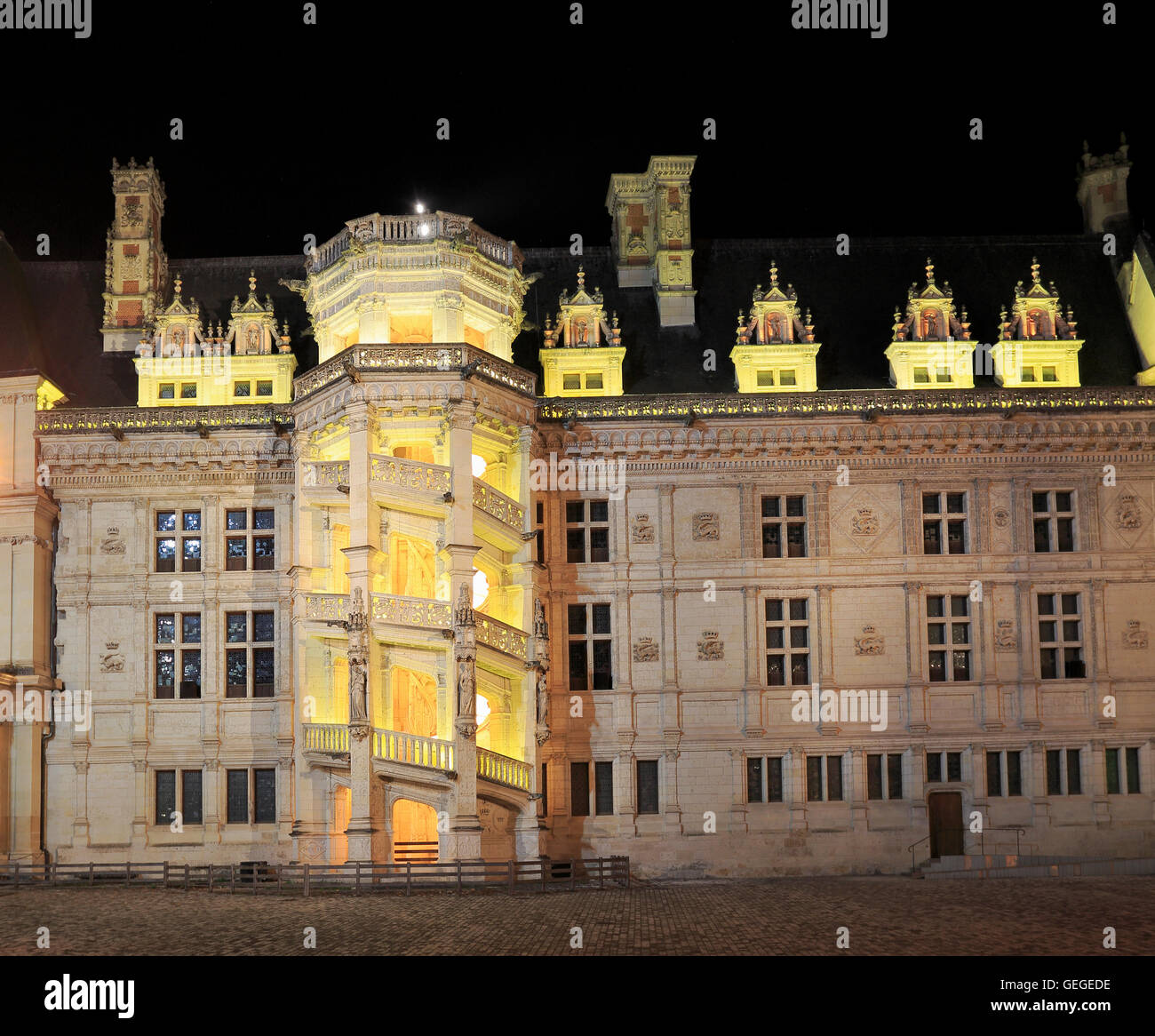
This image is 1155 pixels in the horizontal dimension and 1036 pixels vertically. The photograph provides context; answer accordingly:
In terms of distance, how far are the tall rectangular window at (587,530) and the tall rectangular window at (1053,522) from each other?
1165 centimetres

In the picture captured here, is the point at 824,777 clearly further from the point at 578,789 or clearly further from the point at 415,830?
the point at 415,830

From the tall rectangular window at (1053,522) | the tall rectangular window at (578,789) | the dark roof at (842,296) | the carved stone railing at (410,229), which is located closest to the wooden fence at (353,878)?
the tall rectangular window at (578,789)

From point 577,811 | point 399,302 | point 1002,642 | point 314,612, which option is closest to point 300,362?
point 399,302

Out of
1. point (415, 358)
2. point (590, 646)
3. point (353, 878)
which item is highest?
point (415, 358)

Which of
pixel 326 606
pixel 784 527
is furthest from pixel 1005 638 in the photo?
pixel 326 606

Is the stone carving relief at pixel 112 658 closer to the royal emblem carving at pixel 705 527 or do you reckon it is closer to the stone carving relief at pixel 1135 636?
the royal emblem carving at pixel 705 527

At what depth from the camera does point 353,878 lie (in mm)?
31344

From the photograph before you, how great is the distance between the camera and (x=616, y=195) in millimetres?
42719

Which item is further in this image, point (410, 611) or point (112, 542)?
point (112, 542)

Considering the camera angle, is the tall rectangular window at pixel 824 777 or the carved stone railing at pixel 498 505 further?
the tall rectangular window at pixel 824 777

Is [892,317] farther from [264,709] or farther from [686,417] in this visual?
[264,709]

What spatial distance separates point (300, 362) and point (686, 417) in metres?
11.5

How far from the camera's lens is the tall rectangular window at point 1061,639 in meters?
37.2

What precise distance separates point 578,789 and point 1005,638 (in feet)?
39.7
